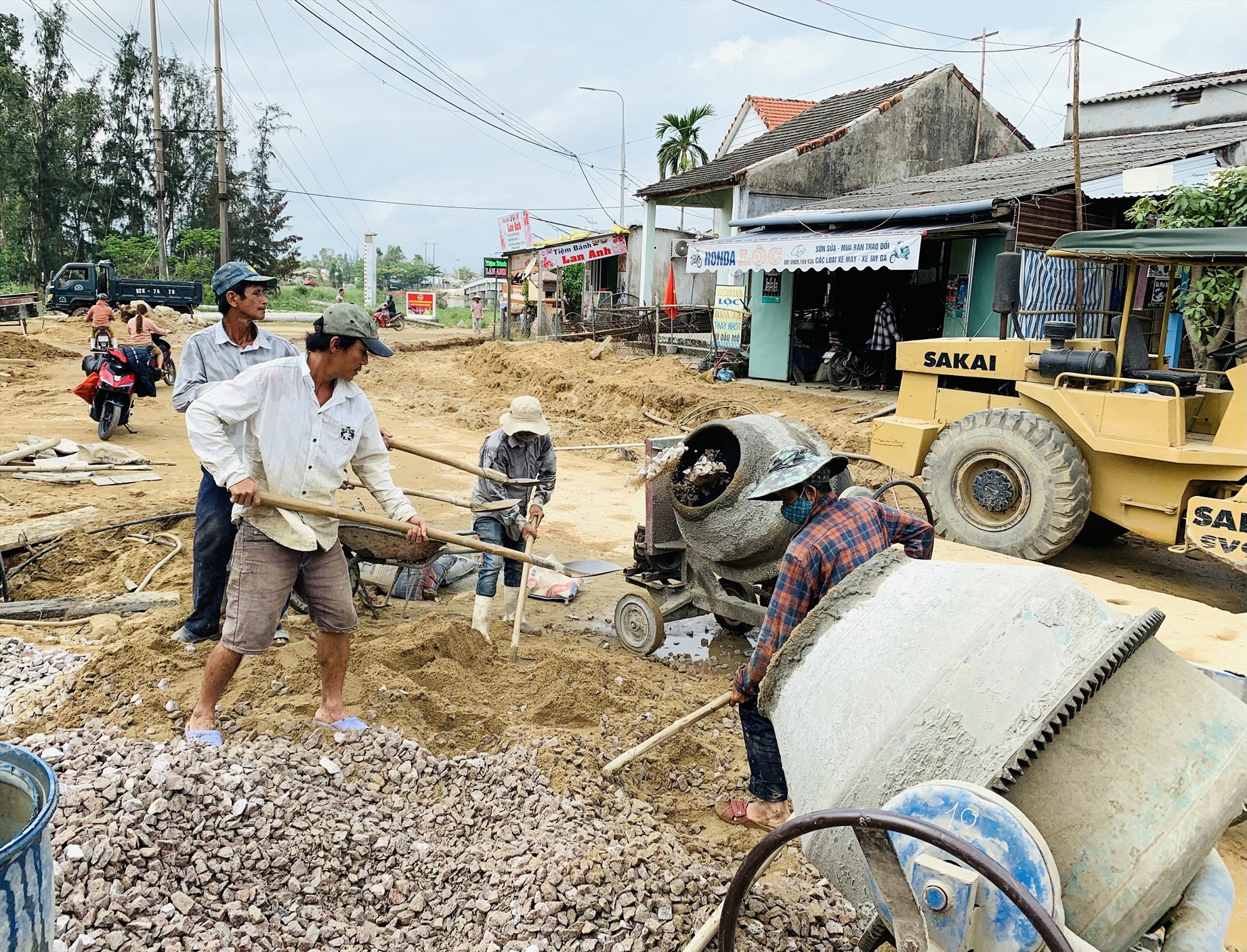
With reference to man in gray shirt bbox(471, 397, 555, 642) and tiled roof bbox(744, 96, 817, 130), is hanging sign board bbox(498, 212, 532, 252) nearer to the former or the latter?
tiled roof bbox(744, 96, 817, 130)

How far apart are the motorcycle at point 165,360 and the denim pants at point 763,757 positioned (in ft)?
38.2

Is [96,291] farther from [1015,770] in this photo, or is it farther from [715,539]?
[1015,770]

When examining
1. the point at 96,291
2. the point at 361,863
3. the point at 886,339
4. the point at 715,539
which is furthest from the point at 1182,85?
the point at 96,291

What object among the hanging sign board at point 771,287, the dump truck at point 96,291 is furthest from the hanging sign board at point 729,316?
the dump truck at point 96,291

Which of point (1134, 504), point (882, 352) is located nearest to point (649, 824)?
point (1134, 504)

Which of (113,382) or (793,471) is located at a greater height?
(793,471)

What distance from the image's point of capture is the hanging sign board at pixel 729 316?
1814 cm

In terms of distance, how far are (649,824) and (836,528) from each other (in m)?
1.28

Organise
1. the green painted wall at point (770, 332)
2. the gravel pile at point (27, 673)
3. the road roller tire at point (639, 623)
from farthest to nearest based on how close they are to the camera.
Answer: the green painted wall at point (770, 332) < the road roller tire at point (639, 623) < the gravel pile at point (27, 673)

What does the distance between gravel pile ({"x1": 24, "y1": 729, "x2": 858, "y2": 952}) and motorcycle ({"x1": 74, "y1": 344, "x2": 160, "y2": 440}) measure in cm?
837

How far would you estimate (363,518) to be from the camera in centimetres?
378

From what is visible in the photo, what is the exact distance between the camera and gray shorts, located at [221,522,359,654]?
138 inches

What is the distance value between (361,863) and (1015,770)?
6.90 ft

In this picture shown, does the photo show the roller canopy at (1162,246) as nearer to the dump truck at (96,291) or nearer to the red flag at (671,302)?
the red flag at (671,302)
